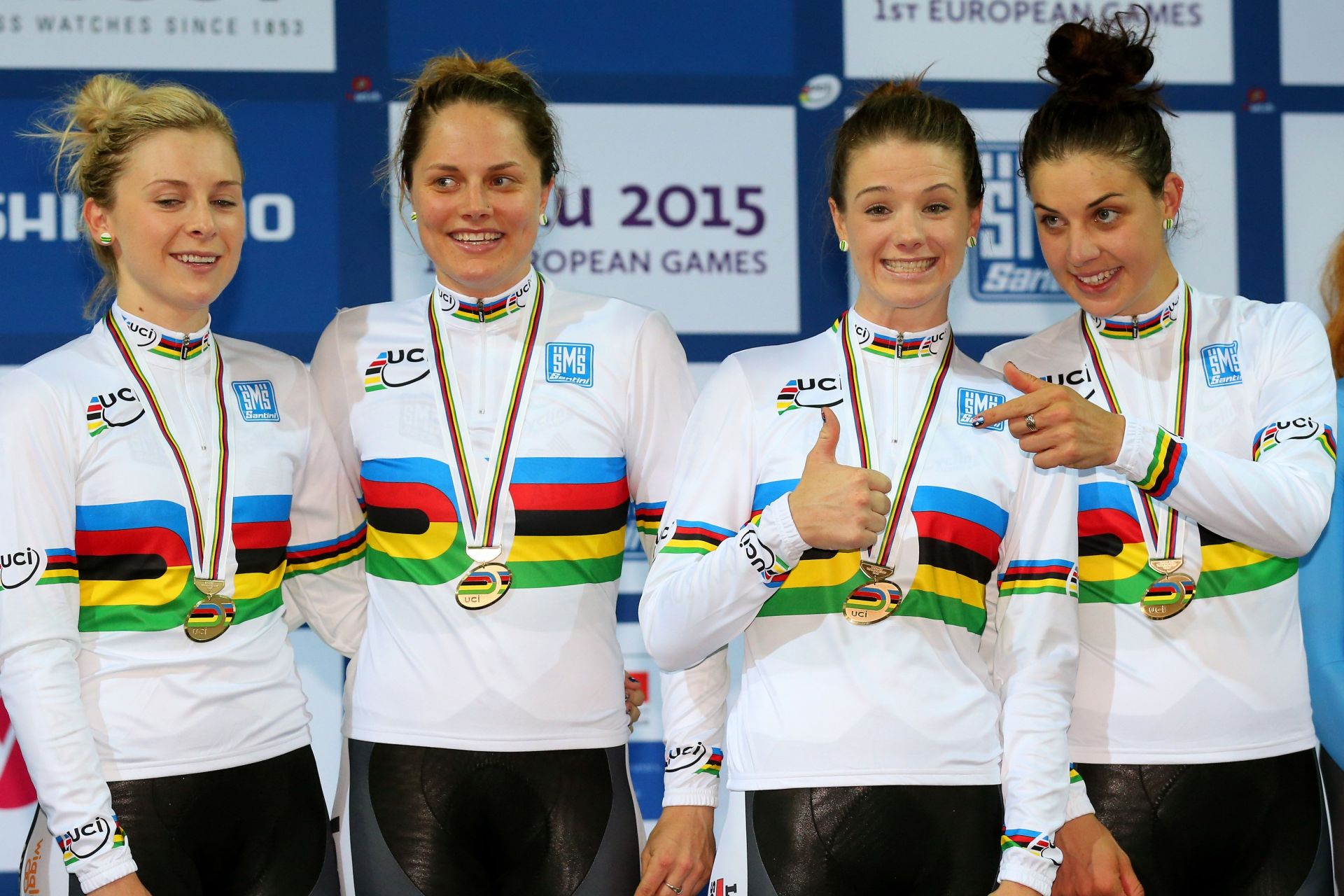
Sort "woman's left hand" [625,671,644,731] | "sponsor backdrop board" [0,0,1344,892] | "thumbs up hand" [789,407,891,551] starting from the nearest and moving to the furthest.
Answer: "thumbs up hand" [789,407,891,551] < "woman's left hand" [625,671,644,731] < "sponsor backdrop board" [0,0,1344,892]

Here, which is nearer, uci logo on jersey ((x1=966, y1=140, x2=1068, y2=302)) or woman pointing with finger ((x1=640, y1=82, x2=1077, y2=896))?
woman pointing with finger ((x1=640, y1=82, x2=1077, y2=896))

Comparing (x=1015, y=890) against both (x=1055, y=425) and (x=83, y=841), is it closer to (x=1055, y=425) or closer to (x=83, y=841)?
(x=1055, y=425)

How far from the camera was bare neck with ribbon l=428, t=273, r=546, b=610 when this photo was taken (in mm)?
2215

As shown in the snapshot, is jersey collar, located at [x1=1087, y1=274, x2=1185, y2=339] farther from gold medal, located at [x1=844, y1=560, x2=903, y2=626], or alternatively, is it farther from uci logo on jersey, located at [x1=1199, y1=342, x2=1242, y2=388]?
gold medal, located at [x1=844, y1=560, x2=903, y2=626]

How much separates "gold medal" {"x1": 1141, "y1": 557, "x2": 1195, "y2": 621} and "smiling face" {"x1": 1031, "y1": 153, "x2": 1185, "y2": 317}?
0.44m

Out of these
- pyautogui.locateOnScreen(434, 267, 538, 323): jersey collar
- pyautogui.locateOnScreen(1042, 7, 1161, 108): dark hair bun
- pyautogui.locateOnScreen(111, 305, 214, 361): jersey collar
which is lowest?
pyautogui.locateOnScreen(111, 305, 214, 361): jersey collar

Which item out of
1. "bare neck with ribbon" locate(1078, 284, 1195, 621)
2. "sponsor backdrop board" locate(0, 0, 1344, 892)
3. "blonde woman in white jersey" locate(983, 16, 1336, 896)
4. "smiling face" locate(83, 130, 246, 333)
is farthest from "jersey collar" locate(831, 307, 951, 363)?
"sponsor backdrop board" locate(0, 0, 1344, 892)

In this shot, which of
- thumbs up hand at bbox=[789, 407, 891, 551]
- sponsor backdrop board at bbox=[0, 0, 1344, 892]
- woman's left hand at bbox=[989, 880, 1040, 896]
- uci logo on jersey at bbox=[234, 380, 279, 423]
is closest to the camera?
thumbs up hand at bbox=[789, 407, 891, 551]

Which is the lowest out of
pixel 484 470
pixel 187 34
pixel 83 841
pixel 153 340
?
pixel 83 841

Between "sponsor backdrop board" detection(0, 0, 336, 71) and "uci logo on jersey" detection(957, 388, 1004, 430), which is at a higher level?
"sponsor backdrop board" detection(0, 0, 336, 71)

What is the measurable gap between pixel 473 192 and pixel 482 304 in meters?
0.20

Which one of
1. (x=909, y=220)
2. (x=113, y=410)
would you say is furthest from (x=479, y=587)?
(x=909, y=220)

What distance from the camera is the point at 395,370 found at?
237 cm

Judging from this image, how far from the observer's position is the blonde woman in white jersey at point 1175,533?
2.18m
